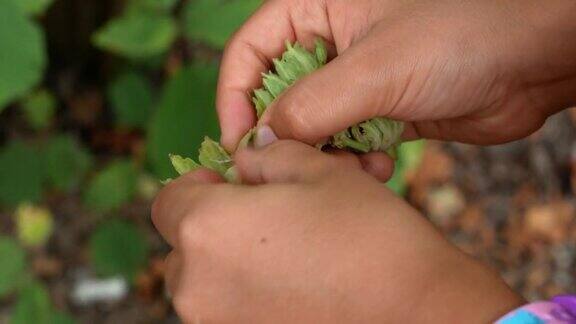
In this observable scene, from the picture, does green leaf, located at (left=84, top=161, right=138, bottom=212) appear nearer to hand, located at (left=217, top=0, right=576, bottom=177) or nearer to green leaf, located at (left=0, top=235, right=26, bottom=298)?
green leaf, located at (left=0, top=235, right=26, bottom=298)

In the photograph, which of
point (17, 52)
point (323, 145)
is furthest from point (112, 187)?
point (323, 145)

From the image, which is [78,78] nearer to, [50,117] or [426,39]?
[50,117]

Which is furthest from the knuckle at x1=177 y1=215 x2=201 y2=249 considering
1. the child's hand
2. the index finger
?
the index finger

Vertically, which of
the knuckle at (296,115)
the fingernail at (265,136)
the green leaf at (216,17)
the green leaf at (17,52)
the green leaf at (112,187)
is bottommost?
the green leaf at (112,187)

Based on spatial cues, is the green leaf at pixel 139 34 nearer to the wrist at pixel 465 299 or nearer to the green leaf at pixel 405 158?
the green leaf at pixel 405 158

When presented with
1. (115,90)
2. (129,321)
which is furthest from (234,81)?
(129,321)

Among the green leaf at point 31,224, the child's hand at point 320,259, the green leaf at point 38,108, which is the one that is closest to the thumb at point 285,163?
the child's hand at point 320,259
